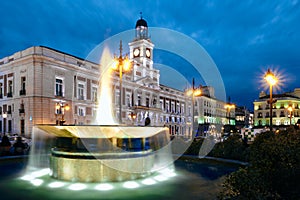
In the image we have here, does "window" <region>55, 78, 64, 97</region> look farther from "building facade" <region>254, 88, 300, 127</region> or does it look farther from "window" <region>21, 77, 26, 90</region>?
"building facade" <region>254, 88, 300, 127</region>

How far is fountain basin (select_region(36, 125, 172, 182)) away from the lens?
26.0 ft

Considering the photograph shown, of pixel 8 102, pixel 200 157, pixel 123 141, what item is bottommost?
pixel 200 157

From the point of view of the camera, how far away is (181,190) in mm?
7281

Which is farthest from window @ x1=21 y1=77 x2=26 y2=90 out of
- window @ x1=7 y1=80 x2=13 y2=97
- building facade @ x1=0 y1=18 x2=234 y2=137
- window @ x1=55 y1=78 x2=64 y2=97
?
window @ x1=55 y1=78 x2=64 y2=97

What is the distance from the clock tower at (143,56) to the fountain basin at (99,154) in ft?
142

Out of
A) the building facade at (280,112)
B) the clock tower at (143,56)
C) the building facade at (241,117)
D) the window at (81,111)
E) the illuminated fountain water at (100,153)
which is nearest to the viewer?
the illuminated fountain water at (100,153)

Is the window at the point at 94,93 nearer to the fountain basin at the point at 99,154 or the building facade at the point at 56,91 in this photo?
the building facade at the point at 56,91

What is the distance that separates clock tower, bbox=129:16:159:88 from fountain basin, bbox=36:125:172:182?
142ft

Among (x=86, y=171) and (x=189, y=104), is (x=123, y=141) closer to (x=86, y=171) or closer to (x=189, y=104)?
(x=86, y=171)

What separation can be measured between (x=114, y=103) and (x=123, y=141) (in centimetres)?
3614

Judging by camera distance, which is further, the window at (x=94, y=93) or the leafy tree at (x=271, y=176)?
the window at (x=94, y=93)

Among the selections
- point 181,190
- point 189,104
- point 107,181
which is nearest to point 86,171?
point 107,181

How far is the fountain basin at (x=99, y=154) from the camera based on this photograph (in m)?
7.93

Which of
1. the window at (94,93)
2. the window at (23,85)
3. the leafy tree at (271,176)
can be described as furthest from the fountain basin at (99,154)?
the window at (94,93)
